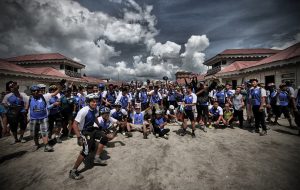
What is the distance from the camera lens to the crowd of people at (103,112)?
4.40 metres

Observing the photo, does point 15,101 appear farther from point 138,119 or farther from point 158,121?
point 158,121

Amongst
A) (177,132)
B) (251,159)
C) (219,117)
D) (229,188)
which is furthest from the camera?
(219,117)

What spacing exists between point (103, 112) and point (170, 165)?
2.65m

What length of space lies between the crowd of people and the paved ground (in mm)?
482

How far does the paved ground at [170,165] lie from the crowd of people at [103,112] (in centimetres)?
48

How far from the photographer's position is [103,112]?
5.12 metres

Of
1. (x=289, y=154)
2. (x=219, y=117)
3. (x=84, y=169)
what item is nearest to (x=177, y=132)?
(x=219, y=117)

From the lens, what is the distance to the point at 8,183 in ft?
11.9

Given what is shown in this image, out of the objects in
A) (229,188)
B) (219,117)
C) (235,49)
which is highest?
(235,49)

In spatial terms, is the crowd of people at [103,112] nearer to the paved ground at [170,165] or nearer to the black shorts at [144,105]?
the black shorts at [144,105]

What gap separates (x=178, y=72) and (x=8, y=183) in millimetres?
68463

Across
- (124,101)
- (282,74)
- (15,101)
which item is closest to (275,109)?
(124,101)

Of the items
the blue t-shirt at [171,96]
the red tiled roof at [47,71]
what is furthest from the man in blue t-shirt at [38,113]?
the red tiled roof at [47,71]

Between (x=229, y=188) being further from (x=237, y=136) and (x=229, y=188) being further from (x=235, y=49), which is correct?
(x=235, y=49)
